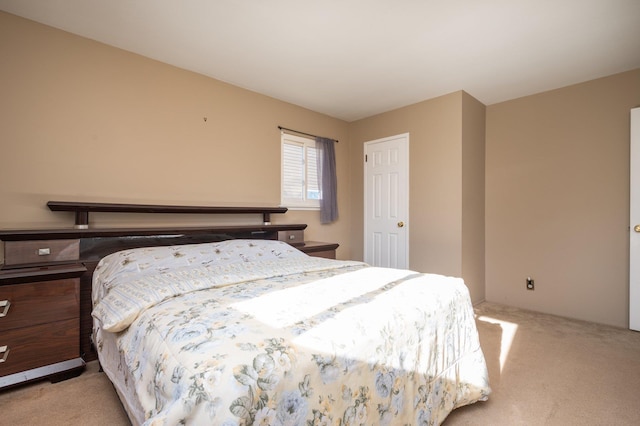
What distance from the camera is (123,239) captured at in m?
2.38

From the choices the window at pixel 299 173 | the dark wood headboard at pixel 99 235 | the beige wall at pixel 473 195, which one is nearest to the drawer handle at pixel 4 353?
the dark wood headboard at pixel 99 235

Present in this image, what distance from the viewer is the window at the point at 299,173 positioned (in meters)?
3.71

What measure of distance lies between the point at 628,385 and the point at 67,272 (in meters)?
3.50


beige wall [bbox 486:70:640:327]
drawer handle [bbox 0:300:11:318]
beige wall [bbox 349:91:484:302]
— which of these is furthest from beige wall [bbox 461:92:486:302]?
drawer handle [bbox 0:300:11:318]

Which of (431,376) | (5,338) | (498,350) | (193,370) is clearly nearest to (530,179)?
(498,350)

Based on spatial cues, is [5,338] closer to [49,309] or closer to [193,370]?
[49,309]

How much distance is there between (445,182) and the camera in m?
3.46

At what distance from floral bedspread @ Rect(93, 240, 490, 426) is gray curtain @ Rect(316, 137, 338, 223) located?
2.14m

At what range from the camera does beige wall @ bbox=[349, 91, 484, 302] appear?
3.38 meters

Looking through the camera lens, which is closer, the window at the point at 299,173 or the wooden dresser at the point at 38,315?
the wooden dresser at the point at 38,315

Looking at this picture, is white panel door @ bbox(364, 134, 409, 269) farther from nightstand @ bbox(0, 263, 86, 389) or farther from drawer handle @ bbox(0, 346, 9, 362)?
drawer handle @ bbox(0, 346, 9, 362)

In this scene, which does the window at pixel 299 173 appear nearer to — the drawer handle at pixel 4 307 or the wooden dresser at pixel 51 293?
the wooden dresser at pixel 51 293

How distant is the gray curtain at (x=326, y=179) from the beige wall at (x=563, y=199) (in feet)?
6.31

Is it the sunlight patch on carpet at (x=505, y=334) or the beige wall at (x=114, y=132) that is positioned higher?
the beige wall at (x=114, y=132)
